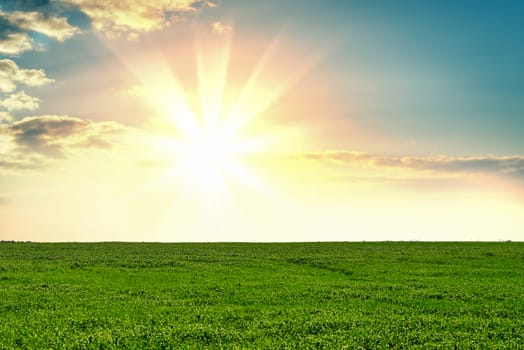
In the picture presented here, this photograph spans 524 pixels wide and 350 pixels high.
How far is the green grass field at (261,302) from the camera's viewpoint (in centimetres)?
1870

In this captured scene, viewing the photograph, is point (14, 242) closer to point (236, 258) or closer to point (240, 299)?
point (236, 258)

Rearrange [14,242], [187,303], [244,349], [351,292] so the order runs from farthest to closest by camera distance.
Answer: [14,242] → [351,292] → [187,303] → [244,349]

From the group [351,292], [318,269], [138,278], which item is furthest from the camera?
[318,269]

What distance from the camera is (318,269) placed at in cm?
4088

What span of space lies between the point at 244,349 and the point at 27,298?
15.0m

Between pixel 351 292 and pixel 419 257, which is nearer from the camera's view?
pixel 351 292

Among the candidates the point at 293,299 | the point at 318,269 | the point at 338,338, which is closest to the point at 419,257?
the point at 318,269

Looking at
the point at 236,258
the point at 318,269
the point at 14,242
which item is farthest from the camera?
the point at 14,242

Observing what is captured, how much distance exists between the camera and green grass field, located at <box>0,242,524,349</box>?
18.7m

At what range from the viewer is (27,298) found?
2677cm

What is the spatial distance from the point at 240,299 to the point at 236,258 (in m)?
21.5

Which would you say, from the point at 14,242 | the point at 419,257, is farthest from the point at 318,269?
the point at 14,242

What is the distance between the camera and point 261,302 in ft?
85.4

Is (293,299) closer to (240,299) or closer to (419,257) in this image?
(240,299)
